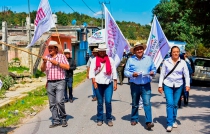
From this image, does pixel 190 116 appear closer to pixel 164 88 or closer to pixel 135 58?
pixel 164 88

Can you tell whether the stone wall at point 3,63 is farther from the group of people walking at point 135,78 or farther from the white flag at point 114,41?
the group of people walking at point 135,78

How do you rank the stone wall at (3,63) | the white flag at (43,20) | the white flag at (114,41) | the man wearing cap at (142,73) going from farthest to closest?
the stone wall at (3,63) < the white flag at (43,20) < the white flag at (114,41) < the man wearing cap at (142,73)

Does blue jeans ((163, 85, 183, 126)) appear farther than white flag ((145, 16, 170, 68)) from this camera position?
No

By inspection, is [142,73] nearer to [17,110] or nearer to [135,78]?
[135,78]

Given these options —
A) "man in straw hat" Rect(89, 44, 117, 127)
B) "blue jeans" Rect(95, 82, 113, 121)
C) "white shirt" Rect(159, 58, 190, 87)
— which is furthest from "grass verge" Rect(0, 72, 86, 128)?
"white shirt" Rect(159, 58, 190, 87)

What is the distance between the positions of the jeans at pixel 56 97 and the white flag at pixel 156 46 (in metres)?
3.48

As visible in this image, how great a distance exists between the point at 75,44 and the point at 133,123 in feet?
127

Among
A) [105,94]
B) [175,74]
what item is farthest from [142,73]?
[105,94]

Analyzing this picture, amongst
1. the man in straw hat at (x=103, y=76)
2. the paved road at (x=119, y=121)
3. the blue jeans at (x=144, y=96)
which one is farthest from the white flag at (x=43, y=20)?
the blue jeans at (x=144, y=96)

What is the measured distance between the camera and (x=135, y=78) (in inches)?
274

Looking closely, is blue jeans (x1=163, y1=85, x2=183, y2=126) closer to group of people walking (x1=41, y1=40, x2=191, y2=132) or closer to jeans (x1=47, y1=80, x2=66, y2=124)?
group of people walking (x1=41, y1=40, x2=191, y2=132)

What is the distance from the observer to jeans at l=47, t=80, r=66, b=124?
23.0ft

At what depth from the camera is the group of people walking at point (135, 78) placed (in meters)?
6.76

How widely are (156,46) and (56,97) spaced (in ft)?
13.2
